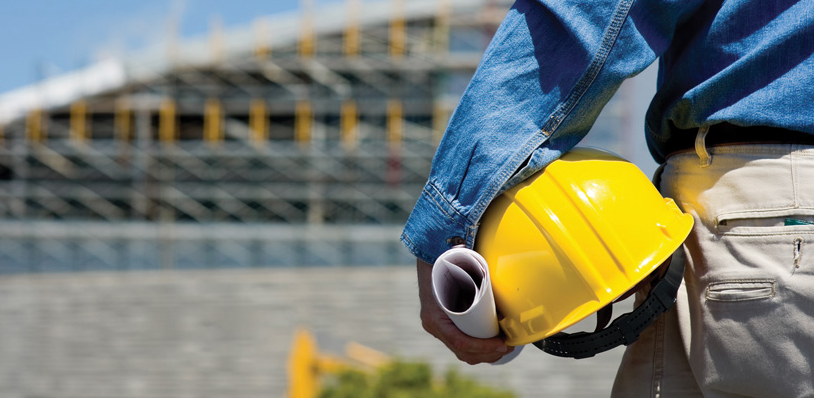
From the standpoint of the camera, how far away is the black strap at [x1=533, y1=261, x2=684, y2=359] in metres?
1.06

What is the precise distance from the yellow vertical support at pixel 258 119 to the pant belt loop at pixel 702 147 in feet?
47.4

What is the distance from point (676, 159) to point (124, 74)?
15.3 meters

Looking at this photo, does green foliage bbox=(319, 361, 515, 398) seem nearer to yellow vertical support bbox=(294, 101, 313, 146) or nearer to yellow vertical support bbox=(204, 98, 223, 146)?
yellow vertical support bbox=(294, 101, 313, 146)

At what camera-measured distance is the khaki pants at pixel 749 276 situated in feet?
3.24

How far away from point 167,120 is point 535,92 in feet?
49.4

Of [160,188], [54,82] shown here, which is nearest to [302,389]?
[160,188]

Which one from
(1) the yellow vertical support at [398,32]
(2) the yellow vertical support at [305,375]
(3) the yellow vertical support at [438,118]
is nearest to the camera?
(2) the yellow vertical support at [305,375]

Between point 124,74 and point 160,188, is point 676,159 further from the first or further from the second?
point 124,74

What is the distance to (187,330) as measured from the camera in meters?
9.51

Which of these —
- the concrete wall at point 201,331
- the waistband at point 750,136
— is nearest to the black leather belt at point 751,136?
the waistband at point 750,136

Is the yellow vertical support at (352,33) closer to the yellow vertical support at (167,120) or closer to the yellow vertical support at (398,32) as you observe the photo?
the yellow vertical support at (398,32)

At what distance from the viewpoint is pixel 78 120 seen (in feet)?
50.8

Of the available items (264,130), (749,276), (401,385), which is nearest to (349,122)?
(264,130)

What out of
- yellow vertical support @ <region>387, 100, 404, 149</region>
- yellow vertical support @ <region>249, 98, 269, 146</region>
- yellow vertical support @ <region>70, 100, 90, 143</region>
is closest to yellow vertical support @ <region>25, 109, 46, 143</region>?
yellow vertical support @ <region>70, 100, 90, 143</region>
